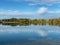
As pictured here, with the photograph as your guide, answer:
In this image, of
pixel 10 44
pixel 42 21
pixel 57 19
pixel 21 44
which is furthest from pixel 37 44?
pixel 42 21

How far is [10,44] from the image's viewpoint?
8523 millimetres

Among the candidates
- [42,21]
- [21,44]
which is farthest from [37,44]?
[42,21]

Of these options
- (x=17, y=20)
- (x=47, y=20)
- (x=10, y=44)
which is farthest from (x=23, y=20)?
(x=10, y=44)

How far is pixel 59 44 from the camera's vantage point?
27.3 feet

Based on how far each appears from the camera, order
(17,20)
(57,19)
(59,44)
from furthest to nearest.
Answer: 1. (17,20)
2. (57,19)
3. (59,44)

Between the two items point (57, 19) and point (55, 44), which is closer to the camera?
point (55, 44)

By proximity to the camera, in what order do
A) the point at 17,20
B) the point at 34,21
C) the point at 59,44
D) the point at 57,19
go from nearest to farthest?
the point at 59,44
the point at 57,19
the point at 17,20
the point at 34,21

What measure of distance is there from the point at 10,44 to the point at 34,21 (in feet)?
141

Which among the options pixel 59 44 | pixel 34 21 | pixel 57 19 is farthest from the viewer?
pixel 34 21

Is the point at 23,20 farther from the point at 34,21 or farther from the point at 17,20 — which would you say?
the point at 34,21

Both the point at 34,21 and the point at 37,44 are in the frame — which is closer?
the point at 37,44

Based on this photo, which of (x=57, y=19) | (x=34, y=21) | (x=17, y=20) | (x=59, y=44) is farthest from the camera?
(x=34, y=21)

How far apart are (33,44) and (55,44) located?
4.11 feet

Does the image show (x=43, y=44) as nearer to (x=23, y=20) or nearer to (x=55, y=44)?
(x=55, y=44)
